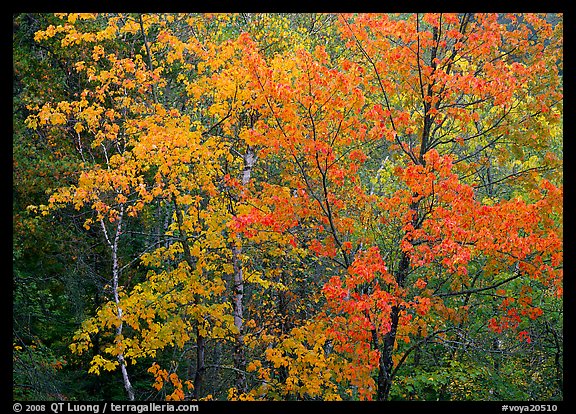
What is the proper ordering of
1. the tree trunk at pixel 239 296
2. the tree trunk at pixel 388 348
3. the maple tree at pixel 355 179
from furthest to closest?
the tree trunk at pixel 239 296 → the tree trunk at pixel 388 348 → the maple tree at pixel 355 179

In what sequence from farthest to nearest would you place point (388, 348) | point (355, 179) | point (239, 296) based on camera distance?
point (239, 296) → point (355, 179) → point (388, 348)

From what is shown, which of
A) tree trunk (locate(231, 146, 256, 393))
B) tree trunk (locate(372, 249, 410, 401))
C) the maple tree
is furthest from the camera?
tree trunk (locate(231, 146, 256, 393))

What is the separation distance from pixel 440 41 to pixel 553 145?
354 inches

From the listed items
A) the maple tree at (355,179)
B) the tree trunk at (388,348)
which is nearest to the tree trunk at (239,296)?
the maple tree at (355,179)

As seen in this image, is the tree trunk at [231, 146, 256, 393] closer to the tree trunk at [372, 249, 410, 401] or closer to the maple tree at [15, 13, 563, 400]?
the maple tree at [15, 13, 563, 400]

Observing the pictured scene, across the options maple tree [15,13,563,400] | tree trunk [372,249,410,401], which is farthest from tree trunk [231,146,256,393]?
tree trunk [372,249,410,401]

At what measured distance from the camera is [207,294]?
9555 mm

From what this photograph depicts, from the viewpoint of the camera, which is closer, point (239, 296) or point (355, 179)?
point (355, 179)

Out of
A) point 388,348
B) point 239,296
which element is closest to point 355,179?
point 388,348

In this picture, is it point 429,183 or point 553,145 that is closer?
point 429,183

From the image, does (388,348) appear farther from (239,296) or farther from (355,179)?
(239,296)

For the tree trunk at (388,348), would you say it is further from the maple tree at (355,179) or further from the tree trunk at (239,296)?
the tree trunk at (239,296)
